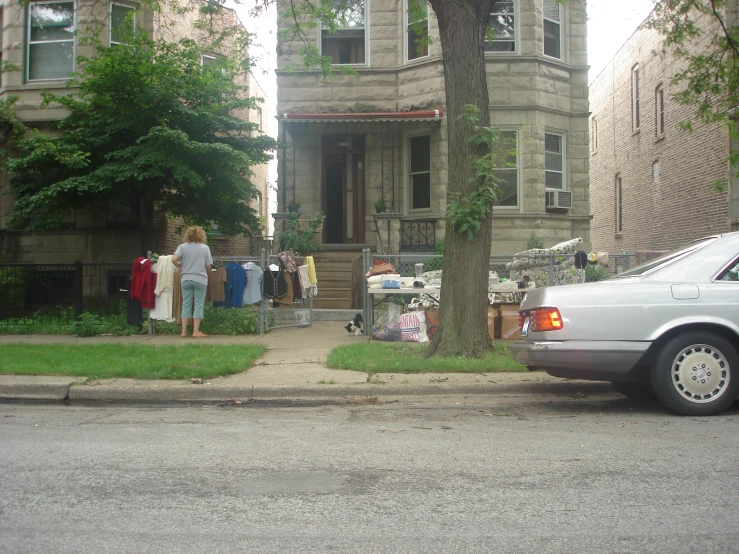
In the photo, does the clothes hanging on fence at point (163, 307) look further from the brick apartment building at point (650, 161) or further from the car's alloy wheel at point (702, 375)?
the brick apartment building at point (650, 161)

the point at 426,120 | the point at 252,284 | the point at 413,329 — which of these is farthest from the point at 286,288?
the point at 426,120

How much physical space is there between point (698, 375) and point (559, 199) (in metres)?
11.3

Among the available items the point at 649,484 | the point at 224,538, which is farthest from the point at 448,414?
the point at 224,538

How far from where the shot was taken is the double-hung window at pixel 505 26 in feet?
55.8

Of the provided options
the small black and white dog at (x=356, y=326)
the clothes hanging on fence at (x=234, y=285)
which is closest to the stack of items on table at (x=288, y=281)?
the clothes hanging on fence at (x=234, y=285)

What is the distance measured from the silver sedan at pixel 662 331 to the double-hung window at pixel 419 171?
430 inches

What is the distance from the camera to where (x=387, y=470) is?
488cm

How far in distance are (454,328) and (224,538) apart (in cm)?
573

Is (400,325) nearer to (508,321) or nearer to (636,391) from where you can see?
(508,321)

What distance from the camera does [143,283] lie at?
12.2 meters

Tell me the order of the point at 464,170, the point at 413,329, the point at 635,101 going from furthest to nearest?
1. the point at 635,101
2. the point at 413,329
3. the point at 464,170

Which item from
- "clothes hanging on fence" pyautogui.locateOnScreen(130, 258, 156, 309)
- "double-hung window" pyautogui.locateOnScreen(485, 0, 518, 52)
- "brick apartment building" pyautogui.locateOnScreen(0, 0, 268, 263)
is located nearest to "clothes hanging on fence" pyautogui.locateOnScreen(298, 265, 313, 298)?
"clothes hanging on fence" pyautogui.locateOnScreen(130, 258, 156, 309)

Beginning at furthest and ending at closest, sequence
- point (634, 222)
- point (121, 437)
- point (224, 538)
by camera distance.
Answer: point (634, 222)
point (121, 437)
point (224, 538)

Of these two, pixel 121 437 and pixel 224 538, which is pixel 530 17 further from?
pixel 224 538
